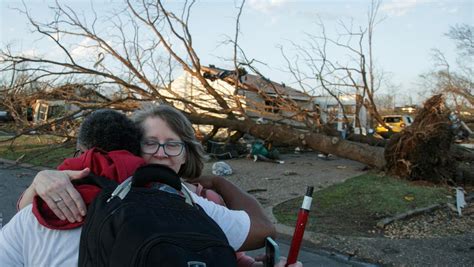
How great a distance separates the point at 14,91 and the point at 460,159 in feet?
33.4

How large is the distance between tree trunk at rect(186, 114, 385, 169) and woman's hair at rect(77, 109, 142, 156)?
31.2 ft

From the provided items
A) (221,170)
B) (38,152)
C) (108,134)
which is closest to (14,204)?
(221,170)

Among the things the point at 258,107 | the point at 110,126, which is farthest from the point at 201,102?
the point at 110,126

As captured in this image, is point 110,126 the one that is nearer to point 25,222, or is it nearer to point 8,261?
point 25,222

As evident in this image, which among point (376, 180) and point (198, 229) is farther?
point (376, 180)

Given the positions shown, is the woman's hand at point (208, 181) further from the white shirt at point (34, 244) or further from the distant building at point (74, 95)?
the distant building at point (74, 95)

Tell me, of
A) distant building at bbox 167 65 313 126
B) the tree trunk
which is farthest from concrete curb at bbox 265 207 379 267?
distant building at bbox 167 65 313 126

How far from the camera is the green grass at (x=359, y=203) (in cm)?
644

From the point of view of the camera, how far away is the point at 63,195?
1.26 metres

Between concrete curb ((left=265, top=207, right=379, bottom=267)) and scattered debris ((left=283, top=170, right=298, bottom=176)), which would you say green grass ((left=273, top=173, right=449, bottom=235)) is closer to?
concrete curb ((left=265, top=207, right=379, bottom=267))

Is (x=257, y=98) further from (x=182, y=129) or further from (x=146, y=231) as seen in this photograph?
(x=146, y=231)

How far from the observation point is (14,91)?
33.5ft

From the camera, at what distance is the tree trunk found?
34.8ft

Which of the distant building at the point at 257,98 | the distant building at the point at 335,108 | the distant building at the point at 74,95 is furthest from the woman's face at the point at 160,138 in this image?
the distant building at the point at 335,108
